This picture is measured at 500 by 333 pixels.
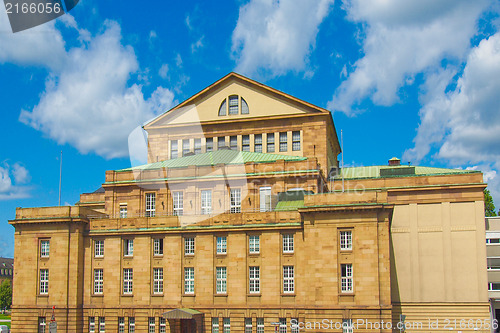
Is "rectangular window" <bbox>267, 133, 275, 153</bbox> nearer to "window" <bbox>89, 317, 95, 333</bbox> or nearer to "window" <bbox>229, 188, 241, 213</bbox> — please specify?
"window" <bbox>229, 188, 241, 213</bbox>

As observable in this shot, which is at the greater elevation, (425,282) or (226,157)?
(226,157)

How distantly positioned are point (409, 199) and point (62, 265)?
37507 mm

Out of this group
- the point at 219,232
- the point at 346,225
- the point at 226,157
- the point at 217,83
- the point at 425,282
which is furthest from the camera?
the point at 217,83

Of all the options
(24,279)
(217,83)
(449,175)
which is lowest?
(24,279)

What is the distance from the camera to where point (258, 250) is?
56062 millimetres

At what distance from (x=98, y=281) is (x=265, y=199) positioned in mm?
19223

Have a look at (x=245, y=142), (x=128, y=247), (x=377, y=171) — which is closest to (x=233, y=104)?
(x=245, y=142)

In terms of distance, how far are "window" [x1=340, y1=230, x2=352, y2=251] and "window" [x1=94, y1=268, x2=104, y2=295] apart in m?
25.0

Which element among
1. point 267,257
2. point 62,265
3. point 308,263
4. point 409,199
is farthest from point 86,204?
point 409,199

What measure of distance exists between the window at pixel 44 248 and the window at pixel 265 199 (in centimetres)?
2271

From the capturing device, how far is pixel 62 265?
195 ft

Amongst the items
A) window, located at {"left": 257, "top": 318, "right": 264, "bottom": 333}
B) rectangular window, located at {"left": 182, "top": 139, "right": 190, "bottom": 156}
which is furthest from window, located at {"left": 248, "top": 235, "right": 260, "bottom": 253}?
rectangular window, located at {"left": 182, "top": 139, "right": 190, "bottom": 156}

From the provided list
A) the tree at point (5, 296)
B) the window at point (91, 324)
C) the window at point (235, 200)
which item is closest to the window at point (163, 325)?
the window at point (91, 324)

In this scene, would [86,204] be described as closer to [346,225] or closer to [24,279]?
[24,279]
